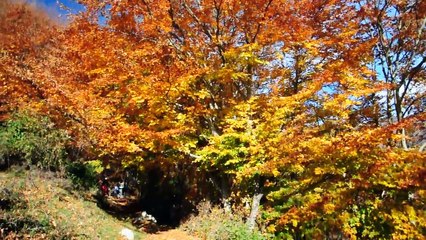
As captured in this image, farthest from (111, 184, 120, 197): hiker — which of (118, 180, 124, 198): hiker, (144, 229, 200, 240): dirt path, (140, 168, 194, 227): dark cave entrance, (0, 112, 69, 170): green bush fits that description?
(0, 112, 69, 170): green bush

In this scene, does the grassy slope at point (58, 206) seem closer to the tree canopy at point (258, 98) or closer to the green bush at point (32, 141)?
the green bush at point (32, 141)

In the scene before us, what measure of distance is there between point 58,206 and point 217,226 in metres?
5.40

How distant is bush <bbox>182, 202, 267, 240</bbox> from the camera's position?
466 inches

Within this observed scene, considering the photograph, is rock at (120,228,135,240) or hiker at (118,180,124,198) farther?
hiker at (118,180,124,198)

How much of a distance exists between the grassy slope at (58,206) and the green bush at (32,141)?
2.51 ft

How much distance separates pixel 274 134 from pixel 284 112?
2.82 ft

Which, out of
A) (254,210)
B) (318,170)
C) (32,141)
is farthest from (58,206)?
(318,170)

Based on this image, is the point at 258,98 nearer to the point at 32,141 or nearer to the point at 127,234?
the point at 127,234

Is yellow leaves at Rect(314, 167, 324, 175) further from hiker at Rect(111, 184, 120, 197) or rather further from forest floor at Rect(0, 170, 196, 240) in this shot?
hiker at Rect(111, 184, 120, 197)

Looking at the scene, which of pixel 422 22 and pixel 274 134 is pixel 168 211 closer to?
pixel 274 134

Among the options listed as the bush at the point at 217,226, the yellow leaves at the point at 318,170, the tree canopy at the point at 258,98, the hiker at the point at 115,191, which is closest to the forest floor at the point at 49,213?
the bush at the point at 217,226

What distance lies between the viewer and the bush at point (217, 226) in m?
11.8

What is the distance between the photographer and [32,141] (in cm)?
1327

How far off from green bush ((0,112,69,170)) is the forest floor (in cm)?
73
